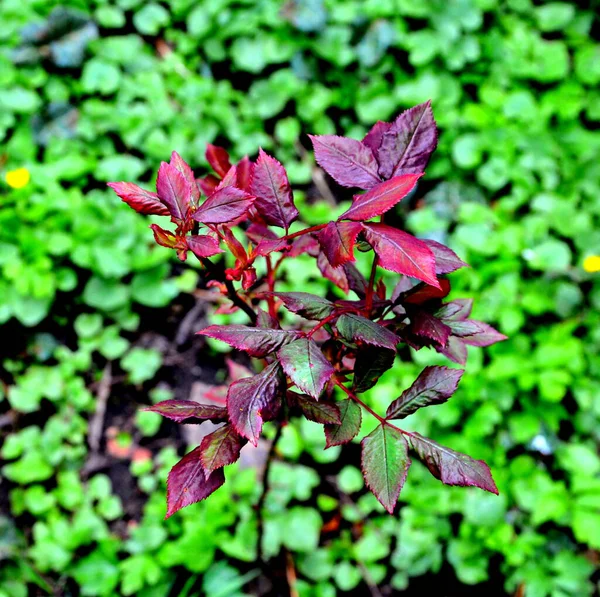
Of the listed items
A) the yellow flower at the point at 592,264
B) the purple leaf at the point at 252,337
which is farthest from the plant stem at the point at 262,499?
the yellow flower at the point at 592,264

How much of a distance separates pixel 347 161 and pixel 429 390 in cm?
36

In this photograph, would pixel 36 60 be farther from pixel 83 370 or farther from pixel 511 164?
pixel 511 164

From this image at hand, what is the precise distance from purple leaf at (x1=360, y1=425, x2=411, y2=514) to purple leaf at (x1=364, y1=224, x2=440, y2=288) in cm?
27

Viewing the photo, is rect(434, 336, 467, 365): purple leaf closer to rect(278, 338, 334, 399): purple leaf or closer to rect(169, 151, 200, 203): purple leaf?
rect(278, 338, 334, 399): purple leaf

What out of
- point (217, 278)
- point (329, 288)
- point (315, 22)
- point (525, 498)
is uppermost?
point (217, 278)

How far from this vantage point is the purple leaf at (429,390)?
850 millimetres

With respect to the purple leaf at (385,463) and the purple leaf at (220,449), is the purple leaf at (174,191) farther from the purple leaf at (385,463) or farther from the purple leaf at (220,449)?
the purple leaf at (385,463)

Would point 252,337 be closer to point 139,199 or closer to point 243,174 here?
point 139,199

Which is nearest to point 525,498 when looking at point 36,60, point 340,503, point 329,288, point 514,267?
point 340,503

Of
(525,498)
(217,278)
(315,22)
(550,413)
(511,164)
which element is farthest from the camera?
(315,22)

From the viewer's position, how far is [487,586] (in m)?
1.89

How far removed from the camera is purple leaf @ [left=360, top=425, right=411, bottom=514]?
30.8 inches

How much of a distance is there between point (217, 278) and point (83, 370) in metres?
1.48

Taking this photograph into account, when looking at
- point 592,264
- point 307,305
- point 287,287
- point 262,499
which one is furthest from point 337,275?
point 592,264
